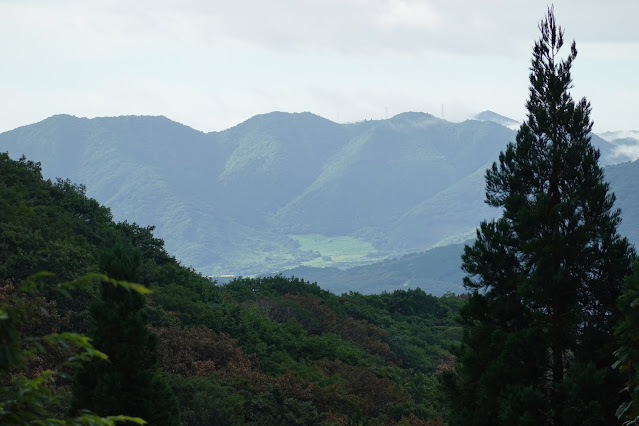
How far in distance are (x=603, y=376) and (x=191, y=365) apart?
14.9m

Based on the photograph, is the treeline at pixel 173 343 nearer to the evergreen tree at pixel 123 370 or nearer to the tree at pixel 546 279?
the evergreen tree at pixel 123 370

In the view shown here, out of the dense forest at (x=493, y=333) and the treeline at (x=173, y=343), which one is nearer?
the dense forest at (x=493, y=333)

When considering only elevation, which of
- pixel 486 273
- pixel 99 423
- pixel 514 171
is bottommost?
pixel 99 423

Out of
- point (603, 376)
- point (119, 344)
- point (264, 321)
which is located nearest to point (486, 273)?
point (603, 376)

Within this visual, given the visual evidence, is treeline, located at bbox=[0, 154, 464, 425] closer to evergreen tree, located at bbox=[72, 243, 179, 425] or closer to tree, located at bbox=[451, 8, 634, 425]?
evergreen tree, located at bbox=[72, 243, 179, 425]

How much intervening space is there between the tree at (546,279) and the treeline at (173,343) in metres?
1.50

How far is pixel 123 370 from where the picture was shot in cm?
1573

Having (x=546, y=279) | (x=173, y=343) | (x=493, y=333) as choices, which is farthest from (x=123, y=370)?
(x=173, y=343)

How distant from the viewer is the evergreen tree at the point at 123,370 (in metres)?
15.5

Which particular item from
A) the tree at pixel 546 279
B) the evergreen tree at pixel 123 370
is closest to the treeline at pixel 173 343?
the evergreen tree at pixel 123 370

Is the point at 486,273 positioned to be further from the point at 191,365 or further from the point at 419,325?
the point at 419,325

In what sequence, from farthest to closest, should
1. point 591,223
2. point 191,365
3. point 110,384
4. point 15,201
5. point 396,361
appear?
1. point 396,361
2. point 15,201
3. point 191,365
4. point 591,223
5. point 110,384

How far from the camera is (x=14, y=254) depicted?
2905cm

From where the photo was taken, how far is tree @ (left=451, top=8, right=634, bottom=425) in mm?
16484
